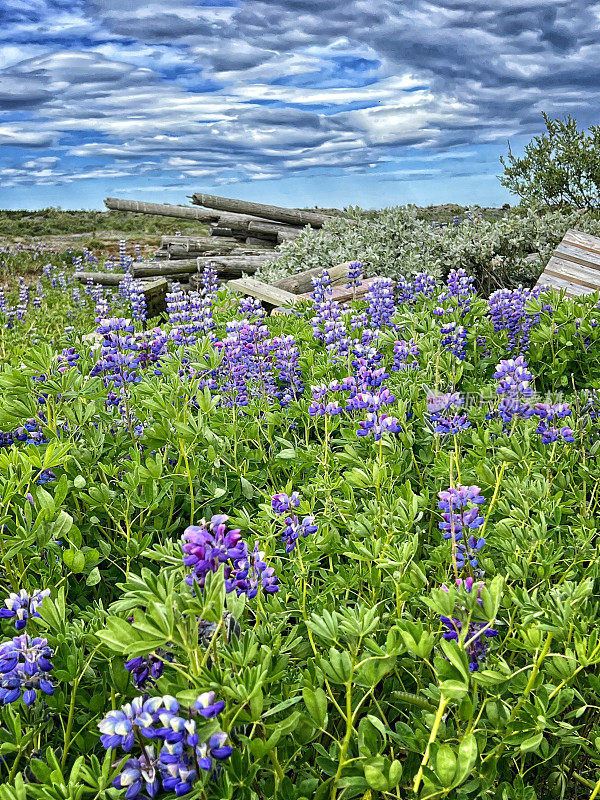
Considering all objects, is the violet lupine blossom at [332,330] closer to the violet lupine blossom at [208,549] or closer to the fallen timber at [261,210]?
the violet lupine blossom at [208,549]

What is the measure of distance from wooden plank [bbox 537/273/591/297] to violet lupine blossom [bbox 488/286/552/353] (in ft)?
8.25

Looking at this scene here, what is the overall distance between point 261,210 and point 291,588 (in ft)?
50.8

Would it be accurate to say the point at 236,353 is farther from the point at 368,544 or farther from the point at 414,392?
the point at 368,544

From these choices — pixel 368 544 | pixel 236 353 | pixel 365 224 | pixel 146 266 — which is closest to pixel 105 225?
pixel 146 266

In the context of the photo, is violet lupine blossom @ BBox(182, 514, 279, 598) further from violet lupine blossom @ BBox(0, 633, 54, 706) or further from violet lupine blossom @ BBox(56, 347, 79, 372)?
violet lupine blossom @ BBox(56, 347, 79, 372)

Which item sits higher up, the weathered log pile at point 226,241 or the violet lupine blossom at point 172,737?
the weathered log pile at point 226,241

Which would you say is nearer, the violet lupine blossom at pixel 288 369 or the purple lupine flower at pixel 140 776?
the purple lupine flower at pixel 140 776

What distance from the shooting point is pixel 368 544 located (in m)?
2.18

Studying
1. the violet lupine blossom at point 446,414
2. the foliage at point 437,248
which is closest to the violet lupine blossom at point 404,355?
the violet lupine blossom at point 446,414

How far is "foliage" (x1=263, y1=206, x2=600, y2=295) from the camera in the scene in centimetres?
992

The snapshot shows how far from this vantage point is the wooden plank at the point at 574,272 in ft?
25.7

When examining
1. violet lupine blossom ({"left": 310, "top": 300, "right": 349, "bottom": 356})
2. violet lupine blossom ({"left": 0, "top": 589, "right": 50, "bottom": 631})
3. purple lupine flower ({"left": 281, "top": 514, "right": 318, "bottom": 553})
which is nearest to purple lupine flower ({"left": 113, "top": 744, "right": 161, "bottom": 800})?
violet lupine blossom ({"left": 0, "top": 589, "right": 50, "bottom": 631})

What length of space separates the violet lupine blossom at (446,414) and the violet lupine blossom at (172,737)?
6.28 ft

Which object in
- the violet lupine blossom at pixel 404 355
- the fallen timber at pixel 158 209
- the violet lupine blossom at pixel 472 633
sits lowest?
the violet lupine blossom at pixel 472 633
